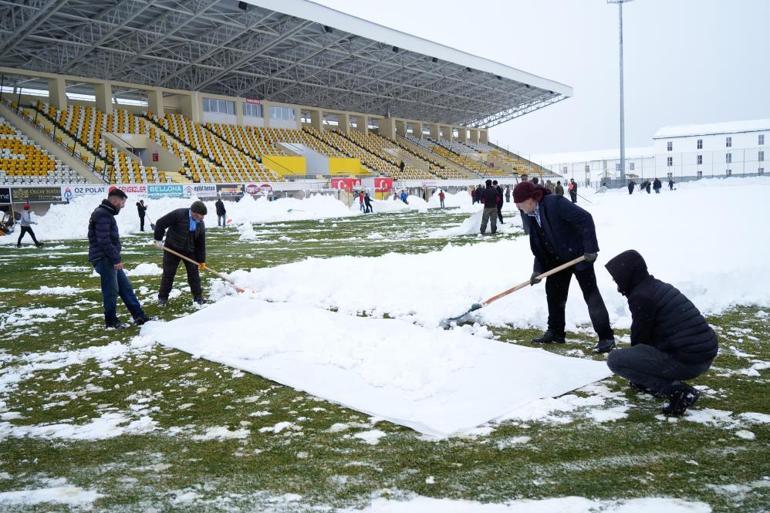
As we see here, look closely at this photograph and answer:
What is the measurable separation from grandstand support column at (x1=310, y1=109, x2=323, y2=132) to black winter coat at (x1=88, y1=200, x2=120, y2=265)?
51.1 metres

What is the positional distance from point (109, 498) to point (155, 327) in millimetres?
4118

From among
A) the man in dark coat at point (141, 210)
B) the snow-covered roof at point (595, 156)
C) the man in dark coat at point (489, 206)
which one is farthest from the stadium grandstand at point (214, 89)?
the snow-covered roof at point (595, 156)

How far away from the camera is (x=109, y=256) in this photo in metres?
7.35

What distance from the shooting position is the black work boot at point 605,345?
5445 millimetres

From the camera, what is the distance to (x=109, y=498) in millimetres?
3029

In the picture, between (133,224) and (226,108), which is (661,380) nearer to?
(133,224)

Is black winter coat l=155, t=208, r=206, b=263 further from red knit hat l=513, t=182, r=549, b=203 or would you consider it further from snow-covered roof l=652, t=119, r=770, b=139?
snow-covered roof l=652, t=119, r=770, b=139

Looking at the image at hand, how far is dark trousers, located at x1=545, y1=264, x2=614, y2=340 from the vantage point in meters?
5.51

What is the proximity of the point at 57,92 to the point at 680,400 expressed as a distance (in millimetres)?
42800

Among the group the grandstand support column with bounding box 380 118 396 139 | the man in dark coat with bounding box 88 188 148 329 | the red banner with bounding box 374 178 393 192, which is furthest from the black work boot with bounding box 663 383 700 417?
the grandstand support column with bounding box 380 118 396 139

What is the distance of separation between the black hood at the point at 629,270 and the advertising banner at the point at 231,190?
31.0 m

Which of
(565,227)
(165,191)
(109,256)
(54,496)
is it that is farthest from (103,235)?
(165,191)

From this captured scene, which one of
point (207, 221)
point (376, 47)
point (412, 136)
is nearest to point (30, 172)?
point (207, 221)

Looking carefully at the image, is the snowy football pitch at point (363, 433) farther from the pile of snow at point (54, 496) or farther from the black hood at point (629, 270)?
the black hood at point (629, 270)
